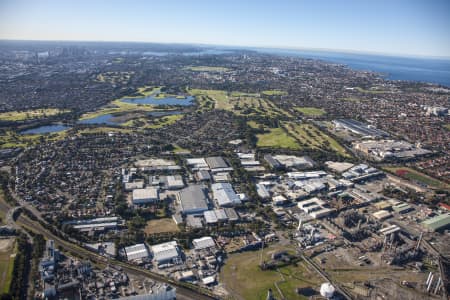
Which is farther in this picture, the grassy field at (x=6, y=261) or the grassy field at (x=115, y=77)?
the grassy field at (x=115, y=77)

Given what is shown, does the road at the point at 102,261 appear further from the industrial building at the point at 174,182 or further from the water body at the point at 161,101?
the water body at the point at 161,101

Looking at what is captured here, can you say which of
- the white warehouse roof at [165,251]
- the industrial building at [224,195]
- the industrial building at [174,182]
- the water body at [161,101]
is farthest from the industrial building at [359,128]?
the white warehouse roof at [165,251]

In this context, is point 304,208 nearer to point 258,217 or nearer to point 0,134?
point 258,217

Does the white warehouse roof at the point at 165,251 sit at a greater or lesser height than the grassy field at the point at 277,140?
lesser

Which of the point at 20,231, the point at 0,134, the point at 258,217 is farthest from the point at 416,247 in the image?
the point at 0,134

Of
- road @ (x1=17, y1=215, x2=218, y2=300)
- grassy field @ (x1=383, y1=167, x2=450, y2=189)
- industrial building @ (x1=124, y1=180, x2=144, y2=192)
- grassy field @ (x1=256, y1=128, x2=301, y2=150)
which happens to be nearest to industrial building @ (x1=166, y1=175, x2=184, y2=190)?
industrial building @ (x1=124, y1=180, x2=144, y2=192)

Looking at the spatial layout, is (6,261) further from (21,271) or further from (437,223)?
(437,223)

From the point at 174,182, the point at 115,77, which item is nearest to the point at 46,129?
the point at 174,182
